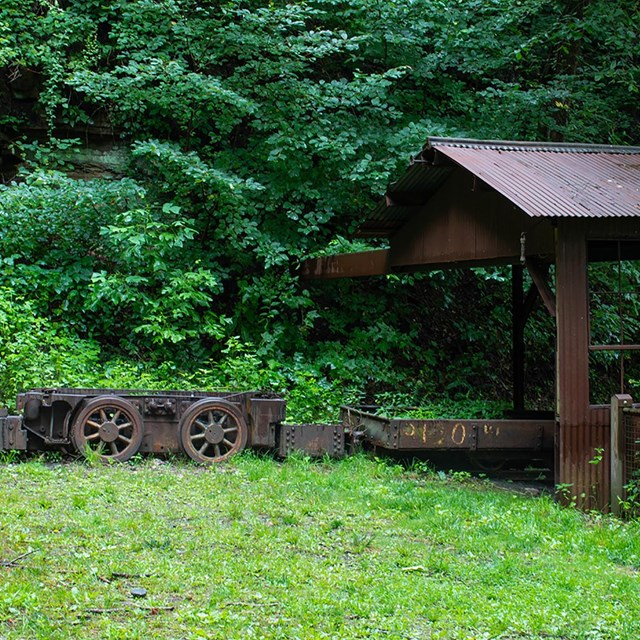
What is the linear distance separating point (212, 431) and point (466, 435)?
318 centimetres

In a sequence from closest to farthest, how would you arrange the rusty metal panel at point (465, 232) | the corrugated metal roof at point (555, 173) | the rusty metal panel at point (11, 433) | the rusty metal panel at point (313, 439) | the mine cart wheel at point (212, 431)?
the corrugated metal roof at point (555, 173), the rusty metal panel at point (11, 433), the rusty metal panel at point (465, 232), the mine cart wheel at point (212, 431), the rusty metal panel at point (313, 439)

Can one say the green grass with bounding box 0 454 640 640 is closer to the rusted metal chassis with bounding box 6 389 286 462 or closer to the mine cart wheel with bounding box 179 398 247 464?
the rusted metal chassis with bounding box 6 389 286 462

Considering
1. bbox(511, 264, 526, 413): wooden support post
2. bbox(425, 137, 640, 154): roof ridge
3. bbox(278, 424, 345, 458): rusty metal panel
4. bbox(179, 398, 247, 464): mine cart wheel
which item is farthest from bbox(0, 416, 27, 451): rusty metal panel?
bbox(511, 264, 526, 413): wooden support post

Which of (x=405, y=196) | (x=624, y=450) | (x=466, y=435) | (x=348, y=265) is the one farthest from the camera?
(x=348, y=265)

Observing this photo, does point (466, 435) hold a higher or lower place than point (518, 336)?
lower

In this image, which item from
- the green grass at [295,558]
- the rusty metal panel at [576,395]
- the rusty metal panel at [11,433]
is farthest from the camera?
the rusty metal panel at [11,433]

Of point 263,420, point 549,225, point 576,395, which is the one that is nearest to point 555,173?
point 549,225

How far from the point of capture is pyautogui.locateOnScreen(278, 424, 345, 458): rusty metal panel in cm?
1098

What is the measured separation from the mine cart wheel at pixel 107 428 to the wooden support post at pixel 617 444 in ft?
18.0

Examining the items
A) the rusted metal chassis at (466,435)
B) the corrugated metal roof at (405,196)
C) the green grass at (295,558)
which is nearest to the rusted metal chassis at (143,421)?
the green grass at (295,558)

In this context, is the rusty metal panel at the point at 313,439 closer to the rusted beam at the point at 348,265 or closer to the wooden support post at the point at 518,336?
the rusted beam at the point at 348,265

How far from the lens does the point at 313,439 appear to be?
11.1m

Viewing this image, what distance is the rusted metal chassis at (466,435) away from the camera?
10625 millimetres

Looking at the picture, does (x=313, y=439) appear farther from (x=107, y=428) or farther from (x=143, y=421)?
(x=107, y=428)
